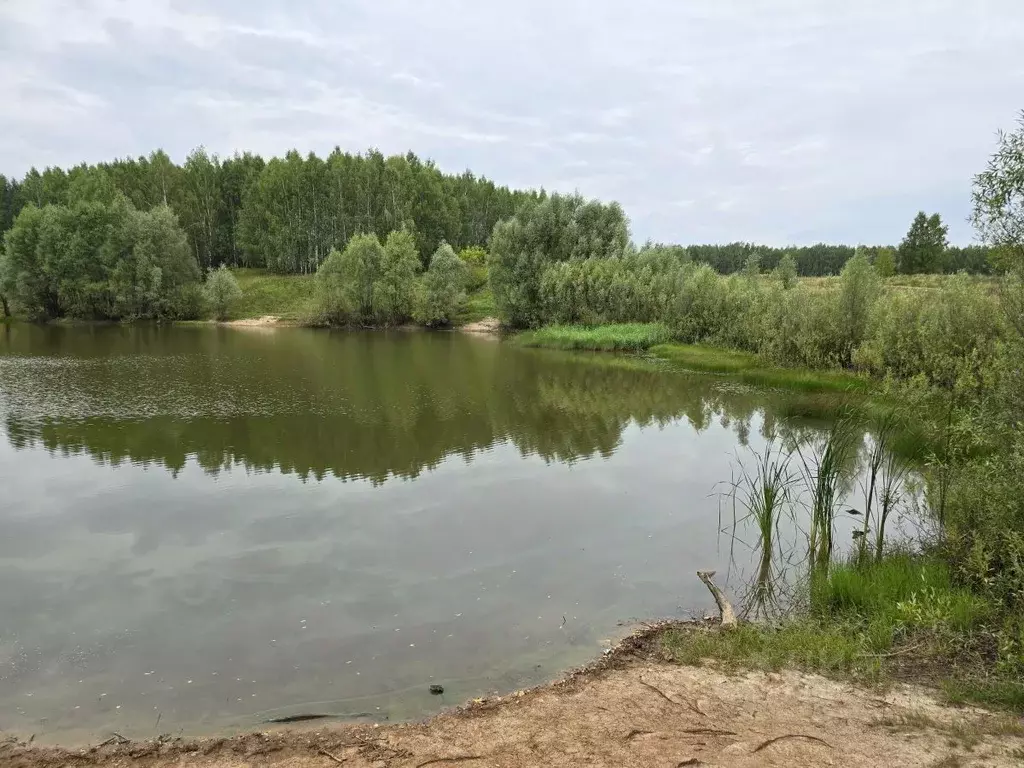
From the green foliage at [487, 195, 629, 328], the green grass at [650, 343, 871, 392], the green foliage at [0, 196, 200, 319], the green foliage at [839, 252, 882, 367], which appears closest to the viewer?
the green grass at [650, 343, 871, 392]

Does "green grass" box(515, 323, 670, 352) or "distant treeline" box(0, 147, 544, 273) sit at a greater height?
"distant treeline" box(0, 147, 544, 273)

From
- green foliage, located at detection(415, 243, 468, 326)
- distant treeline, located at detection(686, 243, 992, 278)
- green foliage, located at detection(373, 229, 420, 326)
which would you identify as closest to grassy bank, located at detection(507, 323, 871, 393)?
green foliage, located at detection(415, 243, 468, 326)

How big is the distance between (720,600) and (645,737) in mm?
3328

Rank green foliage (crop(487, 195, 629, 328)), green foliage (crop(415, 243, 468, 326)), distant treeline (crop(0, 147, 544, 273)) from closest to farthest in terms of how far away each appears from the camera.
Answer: green foliage (crop(487, 195, 629, 328)), green foliage (crop(415, 243, 468, 326)), distant treeline (crop(0, 147, 544, 273))

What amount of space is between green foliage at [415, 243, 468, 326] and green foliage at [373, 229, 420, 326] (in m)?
1.46

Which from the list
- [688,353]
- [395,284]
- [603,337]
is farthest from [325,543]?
[395,284]

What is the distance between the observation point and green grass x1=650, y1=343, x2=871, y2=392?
23.8 m

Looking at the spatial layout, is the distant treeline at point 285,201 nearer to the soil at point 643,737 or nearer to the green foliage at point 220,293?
the green foliage at point 220,293

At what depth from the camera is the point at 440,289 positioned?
57.5m

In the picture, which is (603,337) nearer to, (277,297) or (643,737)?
(643,737)

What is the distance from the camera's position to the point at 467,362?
3544 cm

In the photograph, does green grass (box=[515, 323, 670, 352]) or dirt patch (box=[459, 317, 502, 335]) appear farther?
dirt patch (box=[459, 317, 502, 335])

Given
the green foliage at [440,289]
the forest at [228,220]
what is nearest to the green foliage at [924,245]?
the forest at [228,220]

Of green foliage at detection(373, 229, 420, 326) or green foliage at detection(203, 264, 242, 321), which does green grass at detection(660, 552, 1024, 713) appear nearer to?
green foliage at detection(373, 229, 420, 326)
